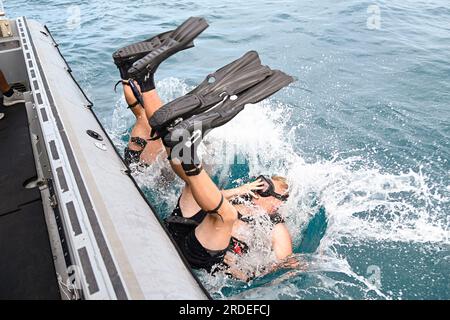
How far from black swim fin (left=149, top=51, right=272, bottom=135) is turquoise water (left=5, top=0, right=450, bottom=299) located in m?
1.31

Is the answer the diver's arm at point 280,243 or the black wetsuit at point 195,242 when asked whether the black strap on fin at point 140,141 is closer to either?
the black wetsuit at point 195,242

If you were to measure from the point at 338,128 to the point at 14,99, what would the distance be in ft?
15.6

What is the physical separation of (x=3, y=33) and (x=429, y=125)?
6.48 metres

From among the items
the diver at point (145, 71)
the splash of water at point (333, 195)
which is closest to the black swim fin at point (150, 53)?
the diver at point (145, 71)

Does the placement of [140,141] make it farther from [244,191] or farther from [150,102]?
[244,191]

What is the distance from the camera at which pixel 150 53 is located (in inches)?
144

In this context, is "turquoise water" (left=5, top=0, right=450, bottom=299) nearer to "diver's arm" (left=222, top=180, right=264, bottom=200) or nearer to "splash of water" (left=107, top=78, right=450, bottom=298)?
"splash of water" (left=107, top=78, right=450, bottom=298)

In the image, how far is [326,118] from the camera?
589cm

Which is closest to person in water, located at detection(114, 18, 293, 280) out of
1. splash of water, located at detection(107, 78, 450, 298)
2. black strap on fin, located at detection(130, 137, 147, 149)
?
splash of water, located at detection(107, 78, 450, 298)

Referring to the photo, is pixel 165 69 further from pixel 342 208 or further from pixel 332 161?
pixel 342 208

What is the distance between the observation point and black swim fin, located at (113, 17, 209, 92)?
3.58 metres

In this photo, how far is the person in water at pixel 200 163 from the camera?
8.36ft

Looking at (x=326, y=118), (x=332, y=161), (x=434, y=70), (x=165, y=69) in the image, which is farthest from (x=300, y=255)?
(x=165, y=69)
